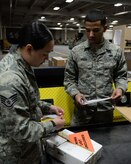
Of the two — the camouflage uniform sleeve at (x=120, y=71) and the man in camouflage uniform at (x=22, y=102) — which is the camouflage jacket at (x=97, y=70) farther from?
the man in camouflage uniform at (x=22, y=102)

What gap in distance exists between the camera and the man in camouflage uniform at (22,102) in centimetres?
79

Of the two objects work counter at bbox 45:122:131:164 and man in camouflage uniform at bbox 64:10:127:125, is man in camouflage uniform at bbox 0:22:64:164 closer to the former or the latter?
work counter at bbox 45:122:131:164

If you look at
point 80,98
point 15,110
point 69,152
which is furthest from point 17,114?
point 80,98

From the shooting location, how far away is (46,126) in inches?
35.9

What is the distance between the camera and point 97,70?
1612 mm

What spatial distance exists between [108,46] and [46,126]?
971 mm

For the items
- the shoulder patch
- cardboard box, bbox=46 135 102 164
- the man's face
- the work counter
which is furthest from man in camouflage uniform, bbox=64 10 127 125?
the shoulder patch

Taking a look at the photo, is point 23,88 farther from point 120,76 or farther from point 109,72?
point 120,76

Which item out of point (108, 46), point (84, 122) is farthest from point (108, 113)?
point (108, 46)

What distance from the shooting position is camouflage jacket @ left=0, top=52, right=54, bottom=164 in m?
0.78

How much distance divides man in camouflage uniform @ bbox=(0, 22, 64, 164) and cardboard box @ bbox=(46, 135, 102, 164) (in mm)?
164

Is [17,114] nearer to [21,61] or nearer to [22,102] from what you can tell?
[22,102]

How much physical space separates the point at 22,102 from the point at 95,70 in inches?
35.9

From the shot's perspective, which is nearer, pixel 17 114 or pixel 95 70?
pixel 17 114
